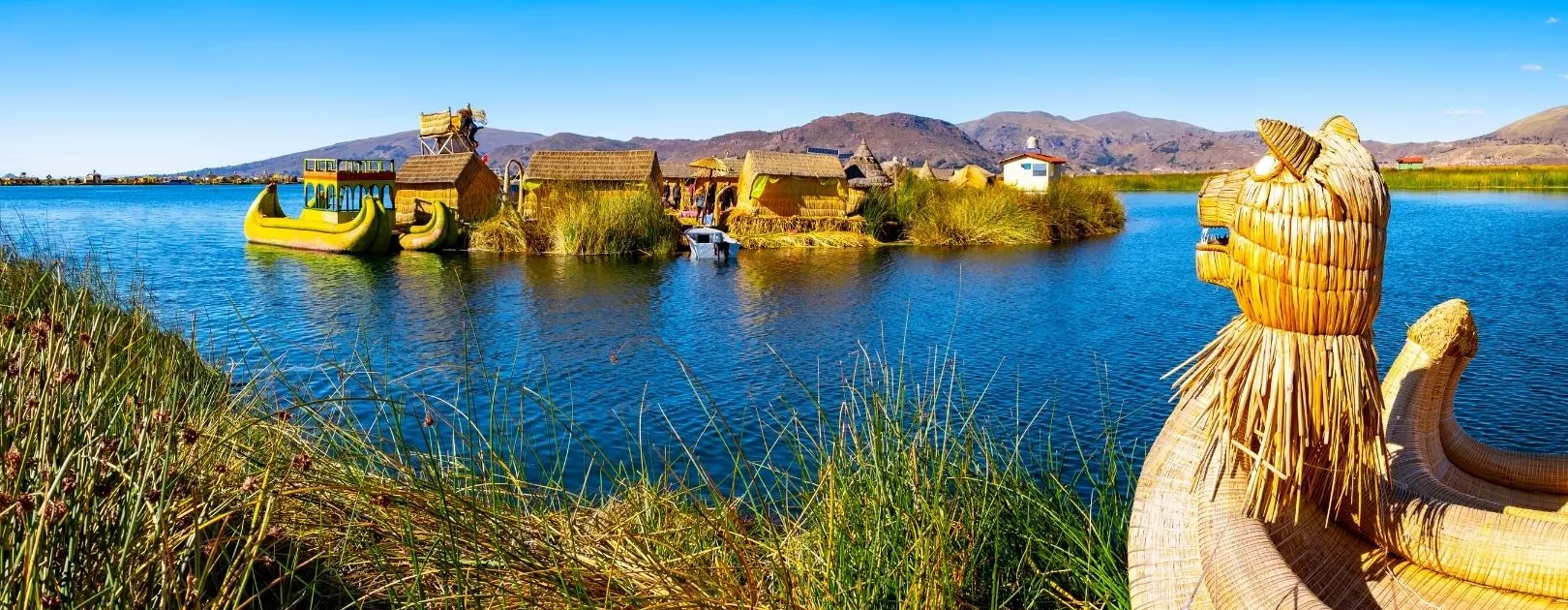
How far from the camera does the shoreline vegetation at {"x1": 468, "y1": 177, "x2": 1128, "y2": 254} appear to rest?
1031 inches

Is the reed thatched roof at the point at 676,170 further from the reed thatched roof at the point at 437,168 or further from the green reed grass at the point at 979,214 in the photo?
the reed thatched roof at the point at 437,168

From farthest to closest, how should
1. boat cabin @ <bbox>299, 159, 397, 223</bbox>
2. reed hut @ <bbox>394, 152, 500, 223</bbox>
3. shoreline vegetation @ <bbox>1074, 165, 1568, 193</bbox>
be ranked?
shoreline vegetation @ <bbox>1074, 165, 1568, 193</bbox>, reed hut @ <bbox>394, 152, 500, 223</bbox>, boat cabin @ <bbox>299, 159, 397, 223</bbox>

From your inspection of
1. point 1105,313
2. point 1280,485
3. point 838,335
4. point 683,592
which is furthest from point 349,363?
point 1105,313

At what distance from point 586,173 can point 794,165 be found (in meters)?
6.19

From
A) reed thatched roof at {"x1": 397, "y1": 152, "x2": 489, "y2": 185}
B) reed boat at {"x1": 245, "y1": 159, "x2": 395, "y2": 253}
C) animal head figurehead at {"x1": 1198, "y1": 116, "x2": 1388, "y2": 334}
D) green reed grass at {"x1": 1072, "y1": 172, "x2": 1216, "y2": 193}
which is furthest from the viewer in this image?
green reed grass at {"x1": 1072, "y1": 172, "x2": 1216, "y2": 193}

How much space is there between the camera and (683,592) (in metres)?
3.09

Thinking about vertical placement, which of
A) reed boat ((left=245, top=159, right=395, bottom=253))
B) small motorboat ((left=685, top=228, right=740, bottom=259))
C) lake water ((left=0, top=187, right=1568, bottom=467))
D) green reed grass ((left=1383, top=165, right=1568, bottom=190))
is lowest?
lake water ((left=0, top=187, right=1568, bottom=467))

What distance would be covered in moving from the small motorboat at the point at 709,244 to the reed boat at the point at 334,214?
841cm

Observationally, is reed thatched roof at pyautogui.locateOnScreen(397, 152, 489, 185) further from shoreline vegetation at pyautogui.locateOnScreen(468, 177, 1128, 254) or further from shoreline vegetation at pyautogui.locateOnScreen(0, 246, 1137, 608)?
shoreline vegetation at pyautogui.locateOnScreen(0, 246, 1137, 608)

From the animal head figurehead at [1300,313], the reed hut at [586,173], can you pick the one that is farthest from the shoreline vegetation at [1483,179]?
the animal head figurehead at [1300,313]

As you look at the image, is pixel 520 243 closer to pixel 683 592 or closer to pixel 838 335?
pixel 838 335

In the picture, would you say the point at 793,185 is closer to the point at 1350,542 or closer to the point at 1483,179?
the point at 1350,542

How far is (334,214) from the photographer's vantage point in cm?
2725

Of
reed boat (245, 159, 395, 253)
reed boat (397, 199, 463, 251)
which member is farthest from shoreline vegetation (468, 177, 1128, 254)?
reed boat (245, 159, 395, 253)
